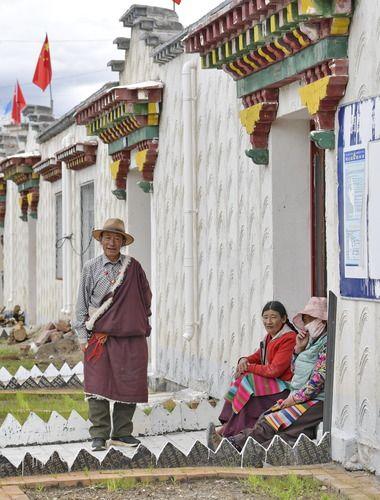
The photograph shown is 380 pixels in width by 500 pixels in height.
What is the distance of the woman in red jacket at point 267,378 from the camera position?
799 centimetres

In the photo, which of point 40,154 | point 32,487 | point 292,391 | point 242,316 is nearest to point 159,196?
point 242,316

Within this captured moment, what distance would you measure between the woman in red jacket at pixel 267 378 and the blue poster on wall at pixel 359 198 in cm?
75

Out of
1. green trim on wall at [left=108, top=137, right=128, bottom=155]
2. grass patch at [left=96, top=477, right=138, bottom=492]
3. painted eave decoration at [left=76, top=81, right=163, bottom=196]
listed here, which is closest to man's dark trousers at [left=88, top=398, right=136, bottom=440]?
grass patch at [left=96, top=477, right=138, bottom=492]

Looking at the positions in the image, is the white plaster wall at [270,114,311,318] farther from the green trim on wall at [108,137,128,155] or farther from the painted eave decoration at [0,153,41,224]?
the painted eave decoration at [0,153,41,224]

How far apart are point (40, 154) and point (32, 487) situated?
1442 cm

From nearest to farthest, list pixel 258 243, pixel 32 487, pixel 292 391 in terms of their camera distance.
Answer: pixel 32 487, pixel 292 391, pixel 258 243

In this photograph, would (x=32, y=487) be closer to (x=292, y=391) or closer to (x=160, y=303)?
(x=292, y=391)

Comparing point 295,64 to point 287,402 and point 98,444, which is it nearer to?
point 287,402

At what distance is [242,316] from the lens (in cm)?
984

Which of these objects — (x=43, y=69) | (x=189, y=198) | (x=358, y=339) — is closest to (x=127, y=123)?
(x=189, y=198)

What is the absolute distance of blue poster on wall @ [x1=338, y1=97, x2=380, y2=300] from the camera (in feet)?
23.0

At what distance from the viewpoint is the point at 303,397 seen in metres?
7.69

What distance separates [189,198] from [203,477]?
4413 millimetres

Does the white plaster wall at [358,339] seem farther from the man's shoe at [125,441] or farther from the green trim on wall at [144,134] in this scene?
the green trim on wall at [144,134]
